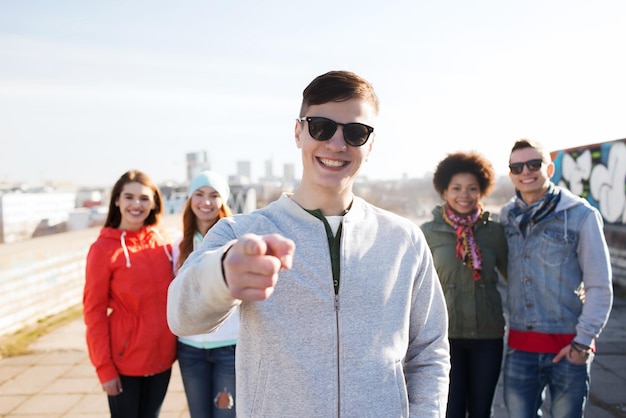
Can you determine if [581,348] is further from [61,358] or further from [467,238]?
[61,358]

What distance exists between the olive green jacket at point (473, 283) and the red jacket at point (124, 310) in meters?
1.72

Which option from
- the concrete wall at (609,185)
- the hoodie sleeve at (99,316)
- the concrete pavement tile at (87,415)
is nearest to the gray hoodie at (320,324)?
the hoodie sleeve at (99,316)

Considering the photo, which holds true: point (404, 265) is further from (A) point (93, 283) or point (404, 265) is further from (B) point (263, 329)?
(A) point (93, 283)

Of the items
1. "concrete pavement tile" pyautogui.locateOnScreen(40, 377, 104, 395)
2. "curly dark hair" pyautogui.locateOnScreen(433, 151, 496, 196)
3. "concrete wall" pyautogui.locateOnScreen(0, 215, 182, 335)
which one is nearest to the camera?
"curly dark hair" pyautogui.locateOnScreen(433, 151, 496, 196)

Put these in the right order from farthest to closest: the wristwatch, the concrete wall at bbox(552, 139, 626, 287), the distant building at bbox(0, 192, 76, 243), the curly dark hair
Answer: the distant building at bbox(0, 192, 76, 243) → the concrete wall at bbox(552, 139, 626, 287) → the curly dark hair → the wristwatch

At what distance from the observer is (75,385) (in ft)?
14.8

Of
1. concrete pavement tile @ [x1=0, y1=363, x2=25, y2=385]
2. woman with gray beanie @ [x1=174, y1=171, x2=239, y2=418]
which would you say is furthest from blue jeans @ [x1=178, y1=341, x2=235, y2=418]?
concrete pavement tile @ [x1=0, y1=363, x2=25, y2=385]

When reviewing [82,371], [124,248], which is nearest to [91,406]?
[82,371]

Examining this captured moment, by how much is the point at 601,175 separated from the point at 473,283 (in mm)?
7117

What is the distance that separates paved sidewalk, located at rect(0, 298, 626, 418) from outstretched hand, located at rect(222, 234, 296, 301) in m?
3.29

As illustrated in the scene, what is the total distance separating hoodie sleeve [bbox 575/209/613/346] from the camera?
2.52 meters

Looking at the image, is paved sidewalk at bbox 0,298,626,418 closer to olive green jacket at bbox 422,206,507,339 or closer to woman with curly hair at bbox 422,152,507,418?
woman with curly hair at bbox 422,152,507,418

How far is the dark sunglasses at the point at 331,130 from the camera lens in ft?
5.10

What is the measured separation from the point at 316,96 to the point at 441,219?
170cm
